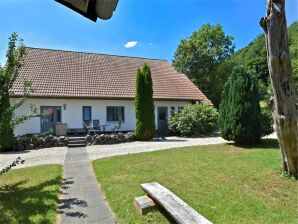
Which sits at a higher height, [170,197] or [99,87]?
[99,87]

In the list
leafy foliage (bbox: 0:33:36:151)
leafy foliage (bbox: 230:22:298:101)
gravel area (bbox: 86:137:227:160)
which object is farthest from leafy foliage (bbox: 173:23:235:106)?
leafy foliage (bbox: 0:33:36:151)

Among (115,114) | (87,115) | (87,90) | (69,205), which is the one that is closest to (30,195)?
(69,205)

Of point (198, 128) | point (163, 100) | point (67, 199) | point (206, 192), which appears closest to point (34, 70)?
point (163, 100)

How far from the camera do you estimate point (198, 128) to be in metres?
21.2

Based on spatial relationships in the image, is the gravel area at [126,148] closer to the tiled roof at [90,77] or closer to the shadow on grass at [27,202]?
the shadow on grass at [27,202]

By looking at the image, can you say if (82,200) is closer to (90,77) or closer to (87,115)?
(87,115)

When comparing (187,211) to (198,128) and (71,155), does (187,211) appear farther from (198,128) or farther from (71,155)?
(198,128)

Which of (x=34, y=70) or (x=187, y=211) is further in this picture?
(x=34, y=70)

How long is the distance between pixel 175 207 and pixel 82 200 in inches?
105

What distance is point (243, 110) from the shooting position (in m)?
13.6

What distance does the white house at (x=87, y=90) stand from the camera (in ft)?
64.9

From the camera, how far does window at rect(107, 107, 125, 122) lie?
22.1m

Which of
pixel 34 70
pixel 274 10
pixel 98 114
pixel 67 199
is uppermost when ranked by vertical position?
pixel 34 70

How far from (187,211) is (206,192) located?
6.56 feet
